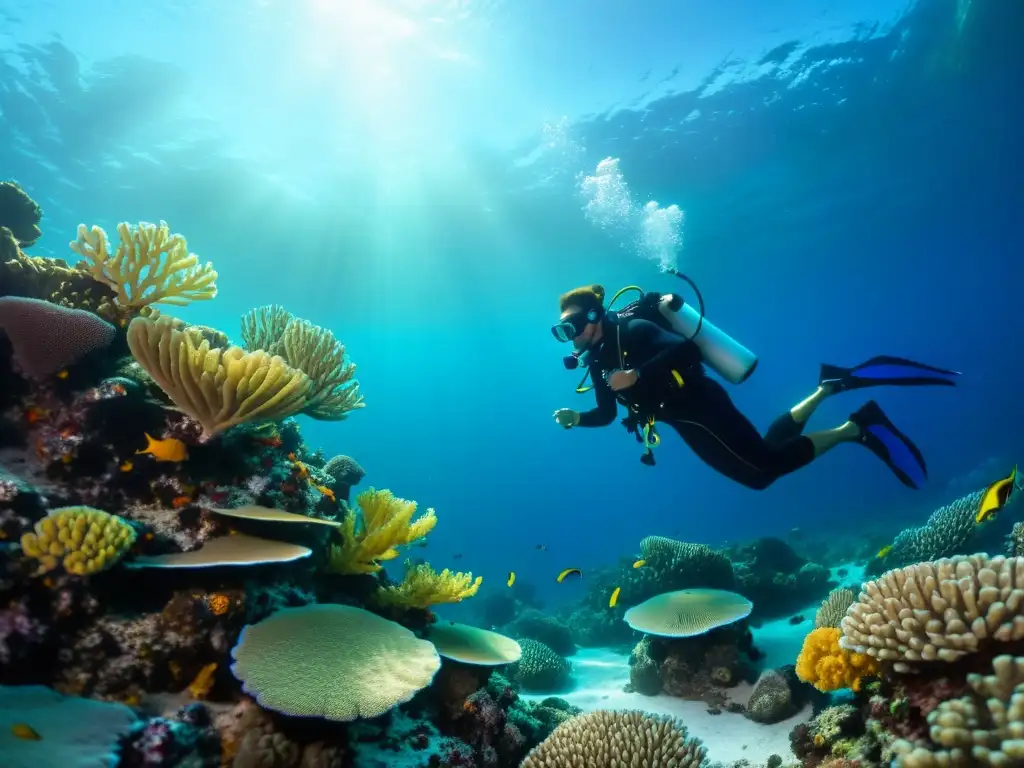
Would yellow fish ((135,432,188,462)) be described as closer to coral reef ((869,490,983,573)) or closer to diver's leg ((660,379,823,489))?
diver's leg ((660,379,823,489))

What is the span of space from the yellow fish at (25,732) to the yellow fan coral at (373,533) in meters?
2.05

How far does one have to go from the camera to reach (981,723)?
8.05 feet

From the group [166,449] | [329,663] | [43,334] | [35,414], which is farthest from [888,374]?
[35,414]

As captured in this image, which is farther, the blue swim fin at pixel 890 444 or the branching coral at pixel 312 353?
the blue swim fin at pixel 890 444

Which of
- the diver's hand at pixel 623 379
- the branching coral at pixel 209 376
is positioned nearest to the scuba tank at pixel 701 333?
the diver's hand at pixel 623 379

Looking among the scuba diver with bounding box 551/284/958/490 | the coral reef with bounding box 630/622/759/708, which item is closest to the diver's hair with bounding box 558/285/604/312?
the scuba diver with bounding box 551/284/958/490

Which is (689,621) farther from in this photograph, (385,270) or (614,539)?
(614,539)

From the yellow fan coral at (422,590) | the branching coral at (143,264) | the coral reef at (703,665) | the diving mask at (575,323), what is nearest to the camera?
the yellow fan coral at (422,590)

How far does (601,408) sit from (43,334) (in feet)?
18.5

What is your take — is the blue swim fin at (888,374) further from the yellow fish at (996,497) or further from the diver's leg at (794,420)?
the yellow fish at (996,497)

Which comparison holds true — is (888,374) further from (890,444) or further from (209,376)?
(209,376)

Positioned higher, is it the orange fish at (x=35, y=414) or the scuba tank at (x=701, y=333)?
the scuba tank at (x=701, y=333)

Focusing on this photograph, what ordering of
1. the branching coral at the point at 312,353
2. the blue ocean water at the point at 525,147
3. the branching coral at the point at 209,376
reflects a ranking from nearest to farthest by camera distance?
the branching coral at the point at 209,376 < the branching coral at the point at 312,353 < the blue ocean water at the point at 525,147

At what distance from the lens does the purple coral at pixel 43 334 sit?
4.05 meters
